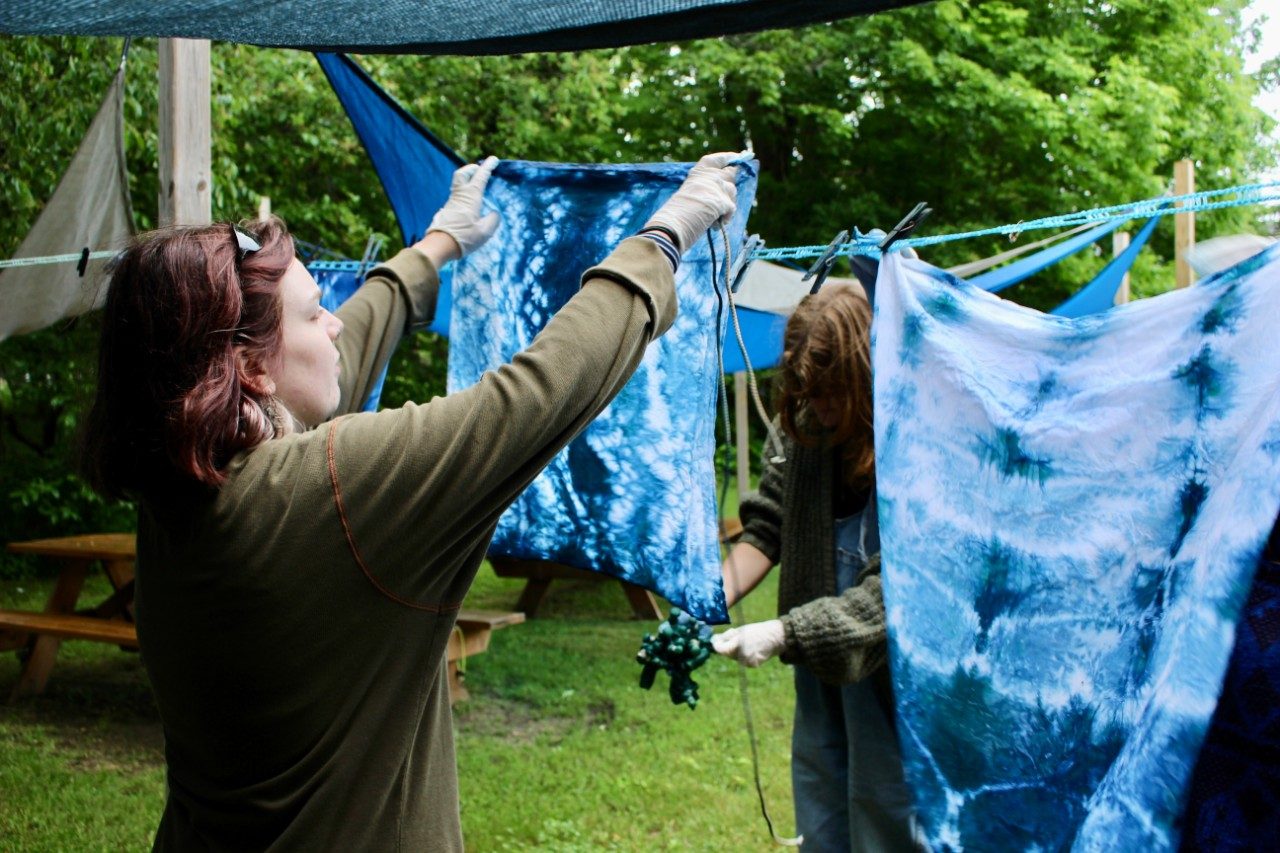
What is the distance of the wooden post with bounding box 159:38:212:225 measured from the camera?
289 centimetres

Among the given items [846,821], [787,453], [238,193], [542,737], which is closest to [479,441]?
[787,453]

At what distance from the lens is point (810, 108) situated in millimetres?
10320

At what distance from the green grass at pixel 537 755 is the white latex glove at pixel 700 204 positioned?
2.37 metres

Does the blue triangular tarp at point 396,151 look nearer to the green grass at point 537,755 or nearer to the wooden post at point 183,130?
the wooden post at point 183,130

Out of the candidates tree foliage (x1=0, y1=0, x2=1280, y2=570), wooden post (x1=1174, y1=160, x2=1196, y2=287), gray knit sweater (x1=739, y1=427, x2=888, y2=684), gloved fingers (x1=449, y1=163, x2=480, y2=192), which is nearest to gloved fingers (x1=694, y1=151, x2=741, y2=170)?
gray knit sweater (x1=739, y1=427, x2=888, y2=684)

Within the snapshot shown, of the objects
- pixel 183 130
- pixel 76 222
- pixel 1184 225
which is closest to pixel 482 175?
pixel 183 130

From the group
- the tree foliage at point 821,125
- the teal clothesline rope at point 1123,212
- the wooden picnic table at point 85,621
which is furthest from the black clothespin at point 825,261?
the tree foliage at point 821,125

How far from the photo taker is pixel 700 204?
4.86ft

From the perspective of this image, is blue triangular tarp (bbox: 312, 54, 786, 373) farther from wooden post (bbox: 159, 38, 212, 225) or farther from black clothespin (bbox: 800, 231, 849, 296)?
black clothespin (bbox: 800, 231, 849, 296)

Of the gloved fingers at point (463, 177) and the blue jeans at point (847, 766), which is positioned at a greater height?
the gloved fingers at point (463, 177)

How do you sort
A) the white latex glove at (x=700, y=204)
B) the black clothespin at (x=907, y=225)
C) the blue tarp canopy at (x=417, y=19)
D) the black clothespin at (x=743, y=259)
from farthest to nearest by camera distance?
1. the black clothespin at (x=743, y=259)
2. the black clothespin at (x=907, y=225)
3. the blue tarp canopy at (x=417, y=19)
4. the white latex glove at (x=700, y=204)

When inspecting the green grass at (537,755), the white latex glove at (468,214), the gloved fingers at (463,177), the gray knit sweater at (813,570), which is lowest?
the green grass at (537,755)

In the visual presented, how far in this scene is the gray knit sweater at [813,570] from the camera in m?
1.86

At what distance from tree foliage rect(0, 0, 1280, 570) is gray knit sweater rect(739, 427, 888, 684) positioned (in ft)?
15.9
